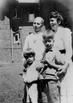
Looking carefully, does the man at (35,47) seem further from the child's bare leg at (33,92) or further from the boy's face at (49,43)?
the boy's face at (49,43)

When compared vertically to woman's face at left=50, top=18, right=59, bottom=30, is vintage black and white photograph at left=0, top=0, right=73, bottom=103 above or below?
below

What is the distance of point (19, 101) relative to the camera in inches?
316

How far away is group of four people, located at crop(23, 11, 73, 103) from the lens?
15.7 feet

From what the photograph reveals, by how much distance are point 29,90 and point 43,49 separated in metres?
A: 0.62

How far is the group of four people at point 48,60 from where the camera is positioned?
4.78 metres

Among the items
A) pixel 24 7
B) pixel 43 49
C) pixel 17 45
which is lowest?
pixel 17 45

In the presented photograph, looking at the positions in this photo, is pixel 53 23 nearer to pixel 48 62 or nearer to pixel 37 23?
pixel 37 23

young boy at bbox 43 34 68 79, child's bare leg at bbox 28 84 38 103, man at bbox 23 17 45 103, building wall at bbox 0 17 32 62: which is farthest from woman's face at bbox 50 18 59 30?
building wall at bbox 0 17 32 62

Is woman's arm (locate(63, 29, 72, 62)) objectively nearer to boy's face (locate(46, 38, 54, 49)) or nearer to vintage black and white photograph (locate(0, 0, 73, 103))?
vintage black and white photograph (locate(0, 0, 73, 103))

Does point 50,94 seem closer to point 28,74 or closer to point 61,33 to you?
point 28,74

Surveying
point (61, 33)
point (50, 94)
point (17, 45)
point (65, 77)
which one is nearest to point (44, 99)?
point (50, 94)

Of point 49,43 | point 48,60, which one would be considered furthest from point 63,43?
point 48,60

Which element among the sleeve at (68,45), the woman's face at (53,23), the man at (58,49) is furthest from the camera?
the woman's face at (53,23)

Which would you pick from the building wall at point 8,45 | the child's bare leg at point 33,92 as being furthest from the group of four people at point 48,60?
the building wall at point 8,45
